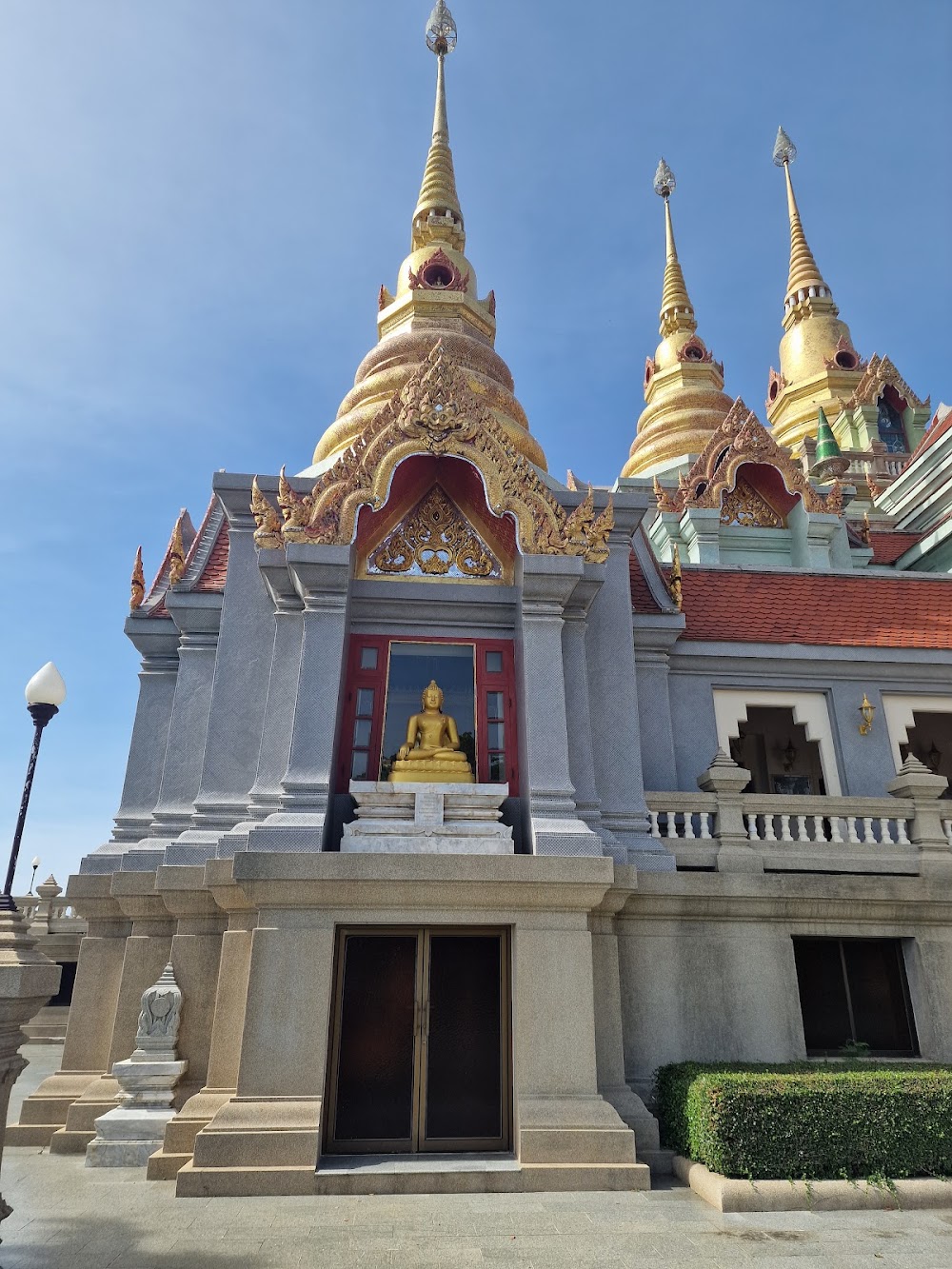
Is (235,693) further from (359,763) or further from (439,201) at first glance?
(439,201)

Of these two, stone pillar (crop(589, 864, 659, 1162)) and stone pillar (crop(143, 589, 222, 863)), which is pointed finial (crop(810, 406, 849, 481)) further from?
stone pillar (crop(589, 864, 659, 1162))

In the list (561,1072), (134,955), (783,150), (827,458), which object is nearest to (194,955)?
(134,955)

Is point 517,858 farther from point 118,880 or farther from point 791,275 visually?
point 791,275

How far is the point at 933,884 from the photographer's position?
33.2 ft

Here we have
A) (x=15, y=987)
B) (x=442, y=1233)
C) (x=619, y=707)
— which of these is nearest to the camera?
(x=15, y=987)

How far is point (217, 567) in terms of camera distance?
41.2ft

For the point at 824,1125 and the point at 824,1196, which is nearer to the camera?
the point at 824,1196

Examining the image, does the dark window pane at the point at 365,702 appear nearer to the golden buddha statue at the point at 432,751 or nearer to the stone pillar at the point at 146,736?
the golden buddha statue at the point at 432,751

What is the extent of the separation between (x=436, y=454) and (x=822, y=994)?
788 cm

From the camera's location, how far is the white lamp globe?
7.82 meters

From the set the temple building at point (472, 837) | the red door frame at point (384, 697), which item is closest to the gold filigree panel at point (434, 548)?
the temple building at point (472, 837)

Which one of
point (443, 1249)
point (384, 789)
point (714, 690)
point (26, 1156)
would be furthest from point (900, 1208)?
point (26, 1156)

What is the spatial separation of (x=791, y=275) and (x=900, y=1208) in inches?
1660

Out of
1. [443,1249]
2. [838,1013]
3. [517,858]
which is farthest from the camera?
[838,1013]
